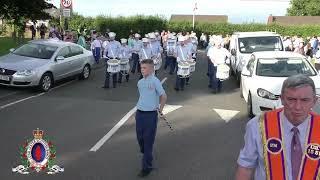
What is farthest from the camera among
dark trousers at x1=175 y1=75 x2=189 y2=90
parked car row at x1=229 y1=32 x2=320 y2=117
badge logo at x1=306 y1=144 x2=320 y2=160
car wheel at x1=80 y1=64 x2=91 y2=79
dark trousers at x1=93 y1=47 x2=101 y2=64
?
dark trousers at x1=93 y1=47 x2=101 y2=64

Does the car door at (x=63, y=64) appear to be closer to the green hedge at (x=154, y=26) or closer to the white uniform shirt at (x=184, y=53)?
the white uniform shirt at (x=184, y=53)

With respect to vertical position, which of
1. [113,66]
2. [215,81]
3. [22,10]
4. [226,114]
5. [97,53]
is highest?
[22,10]

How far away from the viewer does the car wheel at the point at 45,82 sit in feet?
49.8

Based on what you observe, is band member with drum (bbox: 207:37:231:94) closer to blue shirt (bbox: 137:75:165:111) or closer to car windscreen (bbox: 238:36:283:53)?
car windscreen (bbox: 238:36:283:53)

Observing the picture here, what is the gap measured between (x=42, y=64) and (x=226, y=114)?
6017 mm

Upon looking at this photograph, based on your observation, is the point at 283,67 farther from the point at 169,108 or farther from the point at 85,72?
the point at 85,72

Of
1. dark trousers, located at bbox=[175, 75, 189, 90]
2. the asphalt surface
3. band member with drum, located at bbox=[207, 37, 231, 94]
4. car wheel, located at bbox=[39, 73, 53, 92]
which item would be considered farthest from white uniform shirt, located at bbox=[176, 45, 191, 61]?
car wheel, located at bbox=[39, 73, 53, 92]

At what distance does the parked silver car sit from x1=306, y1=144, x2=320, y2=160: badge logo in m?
12.6

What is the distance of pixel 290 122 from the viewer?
301 centimetres

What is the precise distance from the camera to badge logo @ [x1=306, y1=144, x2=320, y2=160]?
2951mm

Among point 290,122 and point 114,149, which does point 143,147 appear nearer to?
point 114,149

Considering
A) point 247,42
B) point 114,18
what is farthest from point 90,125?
point 114,18

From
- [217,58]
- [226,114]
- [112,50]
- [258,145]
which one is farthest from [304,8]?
[258,145]

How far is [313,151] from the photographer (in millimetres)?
2951
